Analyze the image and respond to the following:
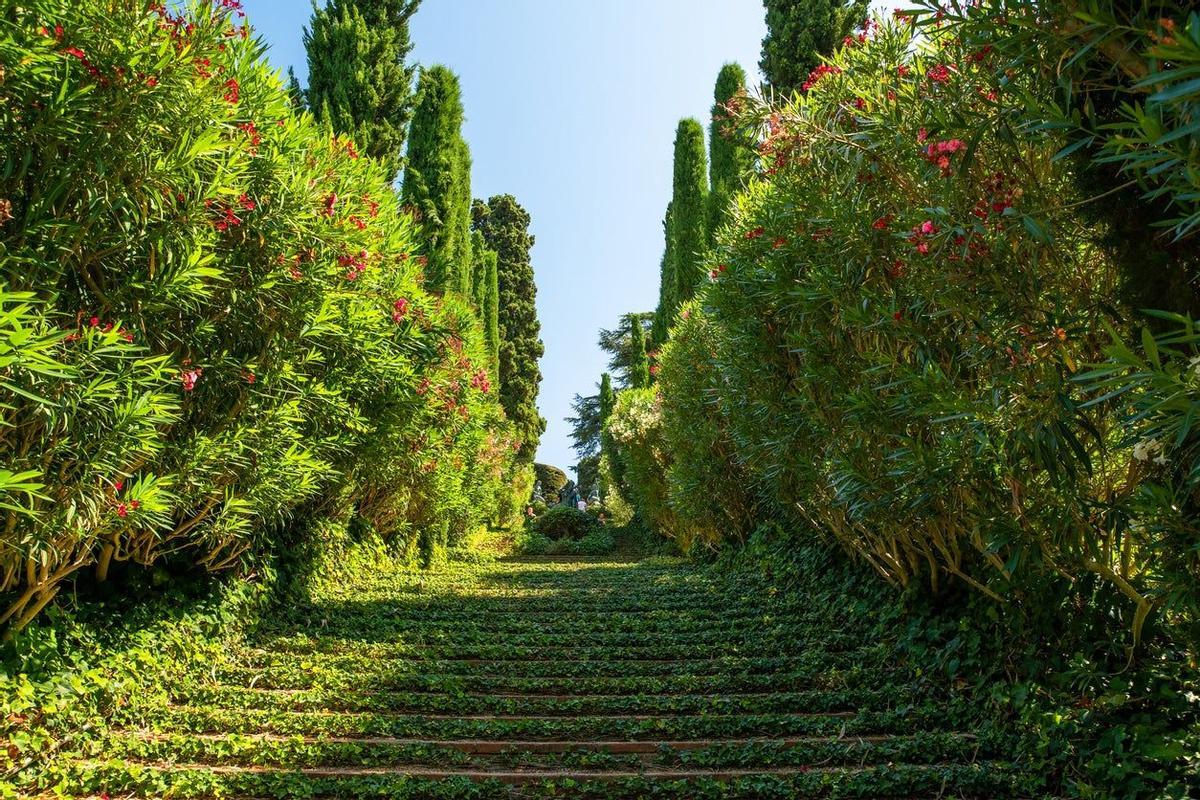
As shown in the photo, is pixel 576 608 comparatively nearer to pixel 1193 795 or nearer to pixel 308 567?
pixel 308 567

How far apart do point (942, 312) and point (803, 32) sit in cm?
1213

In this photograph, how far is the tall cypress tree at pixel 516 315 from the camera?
97.9ft

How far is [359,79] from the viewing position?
1219 cm

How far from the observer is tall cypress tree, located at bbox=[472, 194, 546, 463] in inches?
1174

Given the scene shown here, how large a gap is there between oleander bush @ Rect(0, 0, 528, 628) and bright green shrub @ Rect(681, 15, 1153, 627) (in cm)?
353

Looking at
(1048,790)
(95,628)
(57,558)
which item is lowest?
(1048,790)

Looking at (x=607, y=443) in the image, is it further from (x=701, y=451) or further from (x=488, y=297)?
(x=701, y=451)

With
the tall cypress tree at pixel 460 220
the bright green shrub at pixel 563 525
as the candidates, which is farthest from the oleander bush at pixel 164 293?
the bright green shrub at pixel 563 525

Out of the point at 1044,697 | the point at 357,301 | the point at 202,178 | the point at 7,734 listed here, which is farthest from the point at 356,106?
the point at 1044,697

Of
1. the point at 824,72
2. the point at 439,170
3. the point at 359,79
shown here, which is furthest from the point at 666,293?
the point at 824,72

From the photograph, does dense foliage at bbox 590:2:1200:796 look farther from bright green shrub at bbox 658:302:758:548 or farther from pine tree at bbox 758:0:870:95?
pine tree at bbox 758:0:870:95

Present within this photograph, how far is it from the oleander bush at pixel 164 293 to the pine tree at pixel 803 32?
10000 mm

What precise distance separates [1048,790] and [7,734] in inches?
222

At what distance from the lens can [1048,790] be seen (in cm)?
388
